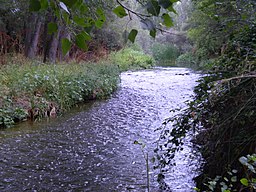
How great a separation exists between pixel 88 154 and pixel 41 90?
319cm

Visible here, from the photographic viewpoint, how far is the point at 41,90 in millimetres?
7215

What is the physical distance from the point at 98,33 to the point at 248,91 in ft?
Answer: 53.8

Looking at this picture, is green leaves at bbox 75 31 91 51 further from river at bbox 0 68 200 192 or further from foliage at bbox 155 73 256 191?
river at bbox 0 68 200 192

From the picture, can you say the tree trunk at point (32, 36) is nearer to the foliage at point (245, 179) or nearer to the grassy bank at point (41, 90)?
Answer: the grassy bank at point (41, 90)

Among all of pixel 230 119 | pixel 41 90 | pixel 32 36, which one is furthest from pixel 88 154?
pixel 32 36

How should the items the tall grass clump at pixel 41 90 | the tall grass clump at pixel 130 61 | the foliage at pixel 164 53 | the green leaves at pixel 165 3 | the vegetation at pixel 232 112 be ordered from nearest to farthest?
the green leaves at pixel 165 3 < the vegetation at pixel 232 112 < the tall grass clump at pixel 41 90 < the tall grass clump at pixel 130 61 < the foliage at pixel 164 53

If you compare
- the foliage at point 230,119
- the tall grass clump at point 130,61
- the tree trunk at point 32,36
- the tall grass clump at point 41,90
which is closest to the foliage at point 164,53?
the tall grass clump at point 130,61

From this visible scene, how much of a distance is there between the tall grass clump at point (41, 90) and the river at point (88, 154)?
0.32m

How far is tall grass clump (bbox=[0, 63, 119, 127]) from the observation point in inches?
245

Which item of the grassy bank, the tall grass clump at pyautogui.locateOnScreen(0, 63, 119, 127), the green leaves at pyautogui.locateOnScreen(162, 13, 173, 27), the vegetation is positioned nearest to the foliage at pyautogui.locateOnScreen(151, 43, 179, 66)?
the grassy bank

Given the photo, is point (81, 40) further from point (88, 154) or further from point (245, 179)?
point (88, 154)

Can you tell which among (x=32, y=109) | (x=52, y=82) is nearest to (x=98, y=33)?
(x=52, y=82)

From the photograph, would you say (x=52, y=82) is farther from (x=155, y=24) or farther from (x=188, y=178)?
(x=155, y=24)

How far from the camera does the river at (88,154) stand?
3572mm
